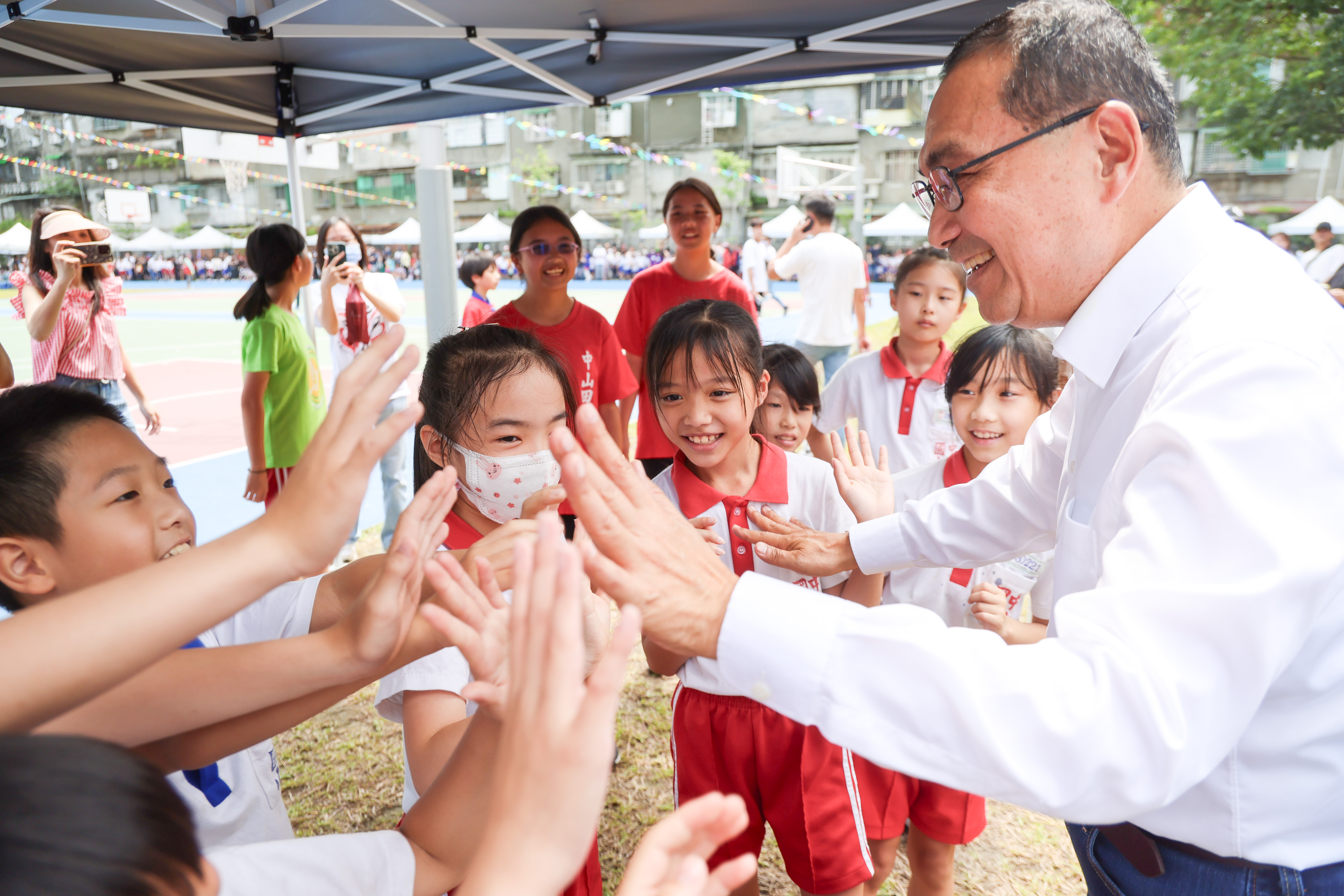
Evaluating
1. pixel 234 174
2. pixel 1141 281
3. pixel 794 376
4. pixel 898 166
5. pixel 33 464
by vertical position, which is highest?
pixel 898 166

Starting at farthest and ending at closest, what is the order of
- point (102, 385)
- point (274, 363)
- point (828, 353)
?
point (828, 353) < point (102, 385) < point (274, 363)

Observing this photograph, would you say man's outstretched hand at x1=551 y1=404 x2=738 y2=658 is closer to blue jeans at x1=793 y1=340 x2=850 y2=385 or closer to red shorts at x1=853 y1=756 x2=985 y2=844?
red shorts at x1=853 y1=756 x2=985 y2=844

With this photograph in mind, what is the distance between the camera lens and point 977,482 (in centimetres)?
188

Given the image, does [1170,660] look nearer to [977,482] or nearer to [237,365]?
[977,482]

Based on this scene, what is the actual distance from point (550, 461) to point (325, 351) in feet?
48.4

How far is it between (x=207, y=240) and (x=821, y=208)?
31533 mm

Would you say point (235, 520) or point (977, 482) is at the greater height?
point (977, 482)

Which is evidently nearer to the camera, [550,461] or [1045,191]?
[1045,191]

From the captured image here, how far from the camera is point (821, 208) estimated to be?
696 centimetres

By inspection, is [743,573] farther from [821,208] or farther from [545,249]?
[821,208]

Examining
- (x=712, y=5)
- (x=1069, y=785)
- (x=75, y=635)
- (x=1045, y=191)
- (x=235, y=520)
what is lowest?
(x=235, y=520)

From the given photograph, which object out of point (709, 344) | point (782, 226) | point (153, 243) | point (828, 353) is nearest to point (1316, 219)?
point (782, 226)

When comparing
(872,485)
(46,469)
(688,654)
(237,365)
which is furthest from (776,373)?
(237,365)

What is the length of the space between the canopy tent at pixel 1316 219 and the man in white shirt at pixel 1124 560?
2345cm
